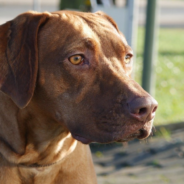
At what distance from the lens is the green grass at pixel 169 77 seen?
7.57 meters

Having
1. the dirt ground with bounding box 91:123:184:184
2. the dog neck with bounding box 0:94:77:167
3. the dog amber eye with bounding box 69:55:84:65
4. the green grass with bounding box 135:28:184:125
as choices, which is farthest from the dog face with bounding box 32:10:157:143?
the green grass with bounding box 135:28:184:125

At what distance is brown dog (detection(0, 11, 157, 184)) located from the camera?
3.04 m

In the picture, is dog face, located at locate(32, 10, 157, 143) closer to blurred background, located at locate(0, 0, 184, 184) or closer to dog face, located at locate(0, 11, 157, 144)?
dog face, located at locate(0, 11, 157, 144)

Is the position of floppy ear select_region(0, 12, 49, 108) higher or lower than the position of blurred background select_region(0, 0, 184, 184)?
higher

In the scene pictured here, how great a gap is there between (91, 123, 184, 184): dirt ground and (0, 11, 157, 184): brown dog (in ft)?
6.10

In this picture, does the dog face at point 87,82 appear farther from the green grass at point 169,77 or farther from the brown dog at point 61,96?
the green grass at point 169,77

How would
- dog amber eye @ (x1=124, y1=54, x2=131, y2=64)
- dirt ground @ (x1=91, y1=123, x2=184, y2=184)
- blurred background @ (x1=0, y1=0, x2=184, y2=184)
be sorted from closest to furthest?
dog amber eye @ (x1=124, y1=54, x2=131, y2=64) < dirt ground @ (x1=91, y1=123, x2=184, y2=184) < blurred background @ (x1=0, y1=0, x2=184, y2=184)

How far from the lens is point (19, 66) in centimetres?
323

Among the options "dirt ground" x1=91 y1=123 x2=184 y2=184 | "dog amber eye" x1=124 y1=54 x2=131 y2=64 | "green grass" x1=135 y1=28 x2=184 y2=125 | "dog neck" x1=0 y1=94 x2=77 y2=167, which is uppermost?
"dog amber eye" x1=124 y1=54 x2=131 y2=64

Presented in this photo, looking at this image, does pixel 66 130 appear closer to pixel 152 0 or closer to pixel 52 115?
pixel 52 115

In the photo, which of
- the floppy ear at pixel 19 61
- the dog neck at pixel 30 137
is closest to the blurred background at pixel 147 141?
the dog neck at pixel 30 137

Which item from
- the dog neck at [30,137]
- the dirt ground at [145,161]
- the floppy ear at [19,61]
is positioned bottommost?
the dirt ground at [145,161]

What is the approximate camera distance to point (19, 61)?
10.6 feet

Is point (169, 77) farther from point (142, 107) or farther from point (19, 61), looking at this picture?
point (142, 107)
